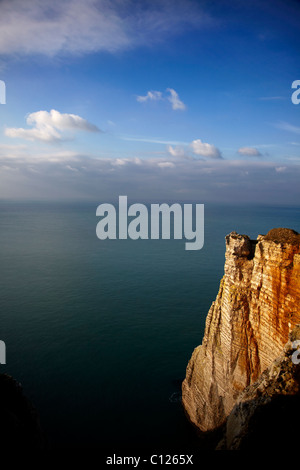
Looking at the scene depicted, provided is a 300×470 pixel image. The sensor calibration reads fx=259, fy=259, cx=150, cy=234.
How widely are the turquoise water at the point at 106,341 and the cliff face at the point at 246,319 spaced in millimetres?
6100

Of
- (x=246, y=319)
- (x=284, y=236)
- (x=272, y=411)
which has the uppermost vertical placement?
(x=284, y=236)

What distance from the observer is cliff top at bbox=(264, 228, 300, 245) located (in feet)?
50.5

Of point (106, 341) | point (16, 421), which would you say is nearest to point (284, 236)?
point (16, 421)

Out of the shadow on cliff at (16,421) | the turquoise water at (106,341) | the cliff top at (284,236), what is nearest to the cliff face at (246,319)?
the cliff top at (284,236)

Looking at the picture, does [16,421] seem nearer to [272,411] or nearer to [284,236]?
[272,411]

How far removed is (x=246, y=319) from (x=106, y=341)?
24.0m

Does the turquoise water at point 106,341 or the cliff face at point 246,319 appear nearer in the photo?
the cliff face at point 246,319

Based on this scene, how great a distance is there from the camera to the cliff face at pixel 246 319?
593 inches

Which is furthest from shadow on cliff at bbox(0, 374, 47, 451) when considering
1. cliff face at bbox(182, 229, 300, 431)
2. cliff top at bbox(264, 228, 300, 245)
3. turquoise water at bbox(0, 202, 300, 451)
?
cliff top at bbox(264, 228, 300, 245)

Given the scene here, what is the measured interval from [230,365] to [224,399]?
2941 mm

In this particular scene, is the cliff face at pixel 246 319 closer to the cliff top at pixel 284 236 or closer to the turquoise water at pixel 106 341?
the cliff top at pixel 284 236

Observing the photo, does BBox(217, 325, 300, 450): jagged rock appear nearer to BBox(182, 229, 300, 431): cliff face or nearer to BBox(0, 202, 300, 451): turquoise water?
BBox(182, 229, 300, 431): cliff face

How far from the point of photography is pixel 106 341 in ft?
118

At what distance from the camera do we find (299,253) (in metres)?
14.7
